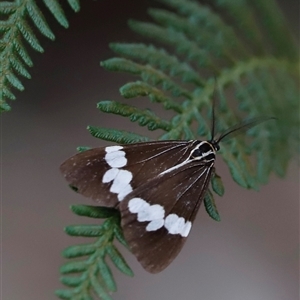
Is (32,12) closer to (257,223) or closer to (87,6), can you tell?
(87,6)

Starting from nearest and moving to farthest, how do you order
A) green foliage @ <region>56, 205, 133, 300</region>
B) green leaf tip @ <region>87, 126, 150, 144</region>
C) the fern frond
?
green foliage @ <region>56, 205, 133, 300</region>
green leaf tip @ <region>87, 126, 150, 144</region>
the fern frond

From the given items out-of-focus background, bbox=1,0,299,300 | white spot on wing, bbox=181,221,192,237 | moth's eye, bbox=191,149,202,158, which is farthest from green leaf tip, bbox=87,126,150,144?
out-of-focus background, bbox=1,0,299,300

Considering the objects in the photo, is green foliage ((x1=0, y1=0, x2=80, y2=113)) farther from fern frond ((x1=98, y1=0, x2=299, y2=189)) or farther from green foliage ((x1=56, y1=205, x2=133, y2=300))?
green foliage ((x1=56, y1=205, x2=133, y2=300))

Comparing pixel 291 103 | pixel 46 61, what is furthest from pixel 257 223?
pixel 46 61

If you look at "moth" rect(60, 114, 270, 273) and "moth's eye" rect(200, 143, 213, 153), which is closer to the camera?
"moth" rect(60, 114, 270, 273)

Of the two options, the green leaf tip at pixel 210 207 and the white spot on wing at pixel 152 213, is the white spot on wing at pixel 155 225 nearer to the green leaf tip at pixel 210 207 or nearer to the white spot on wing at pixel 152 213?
the white spot on wing at pixel 152 213

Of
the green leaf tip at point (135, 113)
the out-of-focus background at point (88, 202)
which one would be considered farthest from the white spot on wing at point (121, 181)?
the out-of-focus background at point (88, 202)

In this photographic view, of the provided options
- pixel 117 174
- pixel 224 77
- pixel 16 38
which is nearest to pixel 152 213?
pixel 117 174
